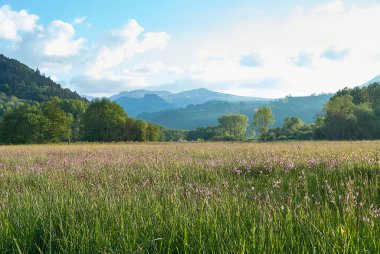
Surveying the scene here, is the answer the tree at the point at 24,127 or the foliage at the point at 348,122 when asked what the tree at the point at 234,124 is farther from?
the tree at the point at 24,127

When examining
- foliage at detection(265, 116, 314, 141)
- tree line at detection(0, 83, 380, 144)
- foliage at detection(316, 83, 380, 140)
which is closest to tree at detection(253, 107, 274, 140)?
foliage at detection(265, 116, 314, 141)

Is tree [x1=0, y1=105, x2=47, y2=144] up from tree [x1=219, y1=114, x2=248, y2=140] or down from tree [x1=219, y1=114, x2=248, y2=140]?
down

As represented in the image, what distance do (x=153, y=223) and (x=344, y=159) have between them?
20.3 ft

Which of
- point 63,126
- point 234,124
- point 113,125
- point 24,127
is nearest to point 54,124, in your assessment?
point 63,126

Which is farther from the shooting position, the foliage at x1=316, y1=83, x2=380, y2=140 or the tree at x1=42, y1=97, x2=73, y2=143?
the tree at x1=42, y1=97, x2=73, y2=143

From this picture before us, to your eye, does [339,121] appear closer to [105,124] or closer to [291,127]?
[291,127]

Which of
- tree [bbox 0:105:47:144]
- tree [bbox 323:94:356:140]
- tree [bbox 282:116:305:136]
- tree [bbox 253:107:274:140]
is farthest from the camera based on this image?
tree [bbox 253:107:274:140]

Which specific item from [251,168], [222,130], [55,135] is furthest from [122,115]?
[222,130]

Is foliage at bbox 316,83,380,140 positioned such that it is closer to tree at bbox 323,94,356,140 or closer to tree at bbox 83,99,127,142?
tree at bbox 323,94,356,140

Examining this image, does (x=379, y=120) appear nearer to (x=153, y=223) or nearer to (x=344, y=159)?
(x=344, y=159)

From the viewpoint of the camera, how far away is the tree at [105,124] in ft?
258

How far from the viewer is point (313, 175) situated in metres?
6.25

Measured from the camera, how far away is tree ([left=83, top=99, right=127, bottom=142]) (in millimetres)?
78500

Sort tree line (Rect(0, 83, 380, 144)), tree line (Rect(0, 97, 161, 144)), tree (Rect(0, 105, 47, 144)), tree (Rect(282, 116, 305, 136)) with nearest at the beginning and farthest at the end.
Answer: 1. tree line (Rect(0, 83, 380, 144))
2. tree (Rect(0, 105, 47, 144))
3. tree line (Rect(0, 97, 161, 144))
4. tree (Rect(282, 116, 305, 136))
